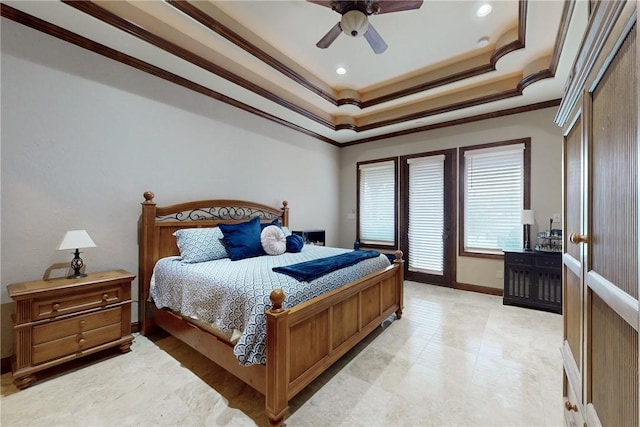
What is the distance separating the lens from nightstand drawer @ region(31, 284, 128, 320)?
1954 millimetres

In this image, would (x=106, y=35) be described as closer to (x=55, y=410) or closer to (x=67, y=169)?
(x=67, y=169)

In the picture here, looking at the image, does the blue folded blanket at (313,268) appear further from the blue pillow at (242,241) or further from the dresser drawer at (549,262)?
the dresser drawer at (549,262)

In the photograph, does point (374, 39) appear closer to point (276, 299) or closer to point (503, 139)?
point (276, 299)

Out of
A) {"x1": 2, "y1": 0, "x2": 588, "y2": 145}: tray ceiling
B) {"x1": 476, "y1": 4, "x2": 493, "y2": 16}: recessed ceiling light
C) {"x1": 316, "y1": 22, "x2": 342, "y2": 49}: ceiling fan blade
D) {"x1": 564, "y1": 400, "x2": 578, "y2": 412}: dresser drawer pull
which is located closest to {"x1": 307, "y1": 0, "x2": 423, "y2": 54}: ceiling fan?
{"x1": 316, "y1": 22, "x2": 342, "y2": 49}: ceiling fan blade

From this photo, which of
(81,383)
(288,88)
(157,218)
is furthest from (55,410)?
(288,88)

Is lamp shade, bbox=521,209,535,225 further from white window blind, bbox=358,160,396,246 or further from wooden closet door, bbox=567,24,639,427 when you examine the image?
wooden closet door, bbox=567,24,639,427

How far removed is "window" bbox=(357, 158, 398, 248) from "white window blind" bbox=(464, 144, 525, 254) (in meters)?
1.29

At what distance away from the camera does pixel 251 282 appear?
1.88 metres

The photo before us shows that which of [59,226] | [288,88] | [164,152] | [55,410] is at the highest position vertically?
[288,88]

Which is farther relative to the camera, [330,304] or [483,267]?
[483,267]

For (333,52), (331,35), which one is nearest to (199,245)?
(331,35)

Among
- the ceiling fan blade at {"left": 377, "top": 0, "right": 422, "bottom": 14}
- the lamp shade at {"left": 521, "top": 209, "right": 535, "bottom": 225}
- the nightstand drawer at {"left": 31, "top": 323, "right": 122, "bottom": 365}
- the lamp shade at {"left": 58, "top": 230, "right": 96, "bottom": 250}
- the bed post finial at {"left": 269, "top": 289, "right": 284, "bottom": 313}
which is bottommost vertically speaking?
the nightstand drawer at {"left": 31, "top": 323, "right": 122, "bottom": 365}

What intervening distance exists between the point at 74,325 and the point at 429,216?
4.84m

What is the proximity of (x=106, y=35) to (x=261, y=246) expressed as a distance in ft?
8.13
